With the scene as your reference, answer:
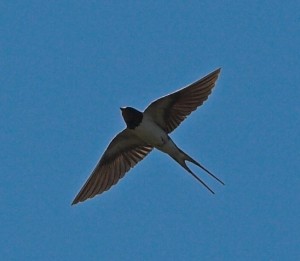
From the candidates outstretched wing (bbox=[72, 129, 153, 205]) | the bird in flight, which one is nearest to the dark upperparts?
the bird in flight

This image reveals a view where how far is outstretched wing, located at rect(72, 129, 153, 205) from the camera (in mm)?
10031

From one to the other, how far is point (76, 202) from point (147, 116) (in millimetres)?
859

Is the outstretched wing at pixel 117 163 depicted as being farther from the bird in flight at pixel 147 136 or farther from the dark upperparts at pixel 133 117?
the dark upperparts at pixel 133 117

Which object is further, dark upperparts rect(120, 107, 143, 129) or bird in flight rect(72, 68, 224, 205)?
dark upperparts rect(120, 107, 143, 129)

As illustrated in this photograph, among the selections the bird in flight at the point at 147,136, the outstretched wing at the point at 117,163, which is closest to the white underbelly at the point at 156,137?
the bird in flight at the point at 147,136

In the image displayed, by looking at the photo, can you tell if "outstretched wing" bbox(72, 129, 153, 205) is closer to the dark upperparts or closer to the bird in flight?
the bird in flight

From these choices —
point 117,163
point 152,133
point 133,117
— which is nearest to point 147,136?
point 152,133

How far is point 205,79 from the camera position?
31.3ft

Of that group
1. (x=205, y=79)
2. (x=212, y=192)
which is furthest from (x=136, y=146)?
(x=212, y=192)

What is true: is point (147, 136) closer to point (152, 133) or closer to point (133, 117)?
point (152, 133)

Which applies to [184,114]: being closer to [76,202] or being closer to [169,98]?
[169,98]

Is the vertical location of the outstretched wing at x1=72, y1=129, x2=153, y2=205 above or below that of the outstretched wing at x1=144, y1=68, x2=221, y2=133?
above

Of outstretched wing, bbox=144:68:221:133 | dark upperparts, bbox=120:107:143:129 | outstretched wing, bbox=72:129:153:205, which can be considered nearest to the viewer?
outstretched wing, bbox=144:68:221:133

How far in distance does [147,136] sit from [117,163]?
544 mm
